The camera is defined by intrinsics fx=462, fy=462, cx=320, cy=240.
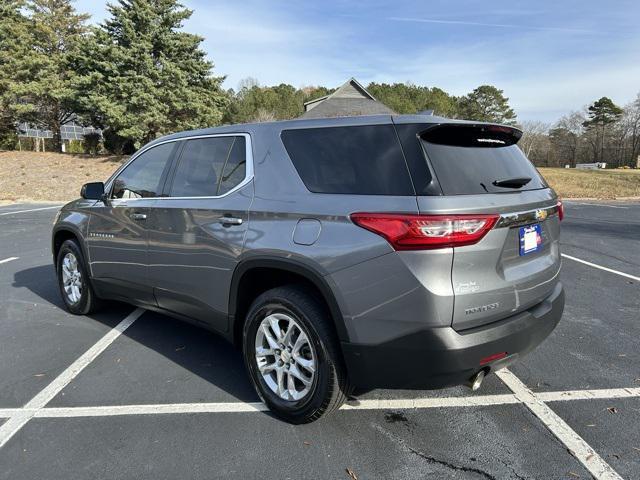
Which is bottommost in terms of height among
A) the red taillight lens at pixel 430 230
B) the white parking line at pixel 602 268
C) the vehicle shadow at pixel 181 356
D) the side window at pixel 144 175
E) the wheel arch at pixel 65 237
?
the vehicle shadow at pixel 181 356

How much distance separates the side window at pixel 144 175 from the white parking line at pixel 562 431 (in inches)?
121

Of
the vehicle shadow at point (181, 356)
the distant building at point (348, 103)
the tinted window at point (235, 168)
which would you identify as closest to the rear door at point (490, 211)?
the tinted window at point (235, 168)

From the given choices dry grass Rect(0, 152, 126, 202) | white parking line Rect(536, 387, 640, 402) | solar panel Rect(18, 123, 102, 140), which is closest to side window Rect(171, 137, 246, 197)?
white parking line Rect(536, 387, 640, 402)

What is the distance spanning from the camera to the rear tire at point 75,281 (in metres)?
4.65


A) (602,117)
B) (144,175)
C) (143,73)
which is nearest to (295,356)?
(144,175)

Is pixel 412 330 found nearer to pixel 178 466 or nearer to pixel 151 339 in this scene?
pixel 178 466

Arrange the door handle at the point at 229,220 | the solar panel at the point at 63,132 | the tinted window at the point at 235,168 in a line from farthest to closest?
the solar panel at the point at 63,132
the tinted window at the point at 235,168
the door handle at the point at 229,220

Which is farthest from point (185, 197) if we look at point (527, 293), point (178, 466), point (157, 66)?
point (157, 66)

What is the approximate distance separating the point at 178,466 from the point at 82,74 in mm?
29558

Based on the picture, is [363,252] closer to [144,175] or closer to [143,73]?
[144,175]

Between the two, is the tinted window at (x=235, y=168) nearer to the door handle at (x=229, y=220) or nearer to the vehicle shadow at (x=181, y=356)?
the door handle at (x=229, y=220)

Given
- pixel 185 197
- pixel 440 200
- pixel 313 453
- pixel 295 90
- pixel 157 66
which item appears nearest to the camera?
pixel 440 200

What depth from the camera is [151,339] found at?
4.23m

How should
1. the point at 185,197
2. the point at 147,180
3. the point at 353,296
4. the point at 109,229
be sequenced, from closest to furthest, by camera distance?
1. the point at 353,296
2. the point at 185,197
3. the point at 147,180
4. the point at 109,229
